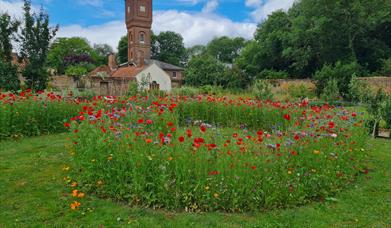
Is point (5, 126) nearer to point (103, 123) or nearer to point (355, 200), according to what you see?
point (103, 123)

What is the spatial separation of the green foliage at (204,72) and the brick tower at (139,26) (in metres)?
11.2

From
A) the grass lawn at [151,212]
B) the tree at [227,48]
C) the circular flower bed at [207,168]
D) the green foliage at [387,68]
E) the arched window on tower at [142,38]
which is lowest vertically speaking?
the grass lawn at [151,212]

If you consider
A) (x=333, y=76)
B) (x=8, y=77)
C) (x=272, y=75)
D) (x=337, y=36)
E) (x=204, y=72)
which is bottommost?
(x=8, y=77)

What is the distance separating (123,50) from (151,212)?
53.0 m

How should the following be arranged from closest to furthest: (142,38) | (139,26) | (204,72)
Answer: (204,72)
(139,26)
(142,38)

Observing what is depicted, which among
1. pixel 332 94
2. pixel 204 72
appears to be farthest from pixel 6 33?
pixel 204 72

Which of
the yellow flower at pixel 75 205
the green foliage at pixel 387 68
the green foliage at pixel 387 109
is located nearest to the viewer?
the yellow flower at pixel 75 205

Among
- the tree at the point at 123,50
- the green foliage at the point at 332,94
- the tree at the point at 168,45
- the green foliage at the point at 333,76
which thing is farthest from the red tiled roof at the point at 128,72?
the tree at the point at 168,45

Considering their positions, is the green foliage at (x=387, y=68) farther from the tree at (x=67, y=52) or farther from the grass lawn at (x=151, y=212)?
the tree at (x=67, y=52)

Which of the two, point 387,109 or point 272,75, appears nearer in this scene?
point 387,109

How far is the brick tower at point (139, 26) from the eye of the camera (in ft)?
131

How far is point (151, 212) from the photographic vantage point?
2.74m

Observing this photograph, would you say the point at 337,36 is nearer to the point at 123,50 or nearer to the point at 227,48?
the point at 123,50

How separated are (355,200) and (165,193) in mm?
2143
